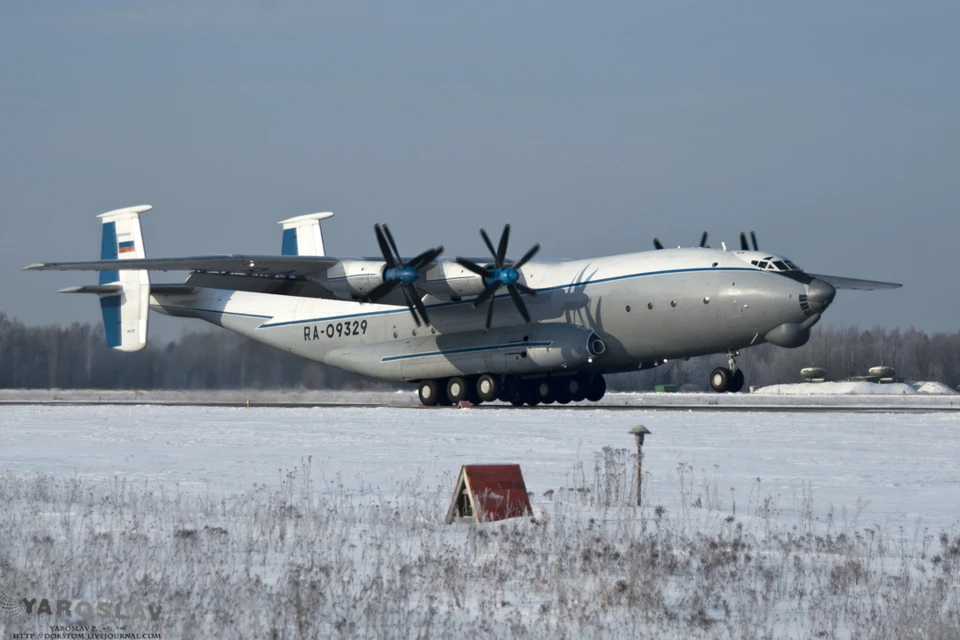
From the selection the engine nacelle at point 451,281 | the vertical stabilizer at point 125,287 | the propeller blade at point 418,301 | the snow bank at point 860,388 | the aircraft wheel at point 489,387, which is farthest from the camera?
the snow bank at point 860,388

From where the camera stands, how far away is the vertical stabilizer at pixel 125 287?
36.2 m

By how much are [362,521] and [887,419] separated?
1901cm

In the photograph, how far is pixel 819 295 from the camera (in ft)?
93.3

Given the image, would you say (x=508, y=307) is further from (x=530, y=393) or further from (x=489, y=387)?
(x=530, y=393)

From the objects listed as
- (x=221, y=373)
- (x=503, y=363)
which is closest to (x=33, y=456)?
(x=503, y=363)

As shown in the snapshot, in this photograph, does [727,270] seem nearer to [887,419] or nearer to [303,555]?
[887,419]

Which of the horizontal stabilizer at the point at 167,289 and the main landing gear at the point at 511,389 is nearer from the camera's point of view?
the main landing gear at the point at 511,389

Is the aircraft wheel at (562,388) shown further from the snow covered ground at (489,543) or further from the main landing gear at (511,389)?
the snow covered ground at (489,543)

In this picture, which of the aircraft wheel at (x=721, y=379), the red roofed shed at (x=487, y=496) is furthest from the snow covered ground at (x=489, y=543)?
the aircraft wheel at (x=721, y=379)

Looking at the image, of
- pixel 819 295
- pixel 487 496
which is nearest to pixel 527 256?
pixel 819 295

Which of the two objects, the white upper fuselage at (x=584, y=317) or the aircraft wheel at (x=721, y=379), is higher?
the white upper fuselage at (x=584, y=317)

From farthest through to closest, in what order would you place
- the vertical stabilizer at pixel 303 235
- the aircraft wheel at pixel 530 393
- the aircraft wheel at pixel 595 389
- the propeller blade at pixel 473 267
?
the vertical stabilizer at pixel 303 235
the aircraft wheel at pixel 595 389
the aircraft wheel at pixel 530 393
the propeller blade at pixel 473 267

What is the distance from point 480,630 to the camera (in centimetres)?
658

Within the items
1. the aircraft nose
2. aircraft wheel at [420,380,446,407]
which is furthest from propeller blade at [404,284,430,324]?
the aircraft nose
